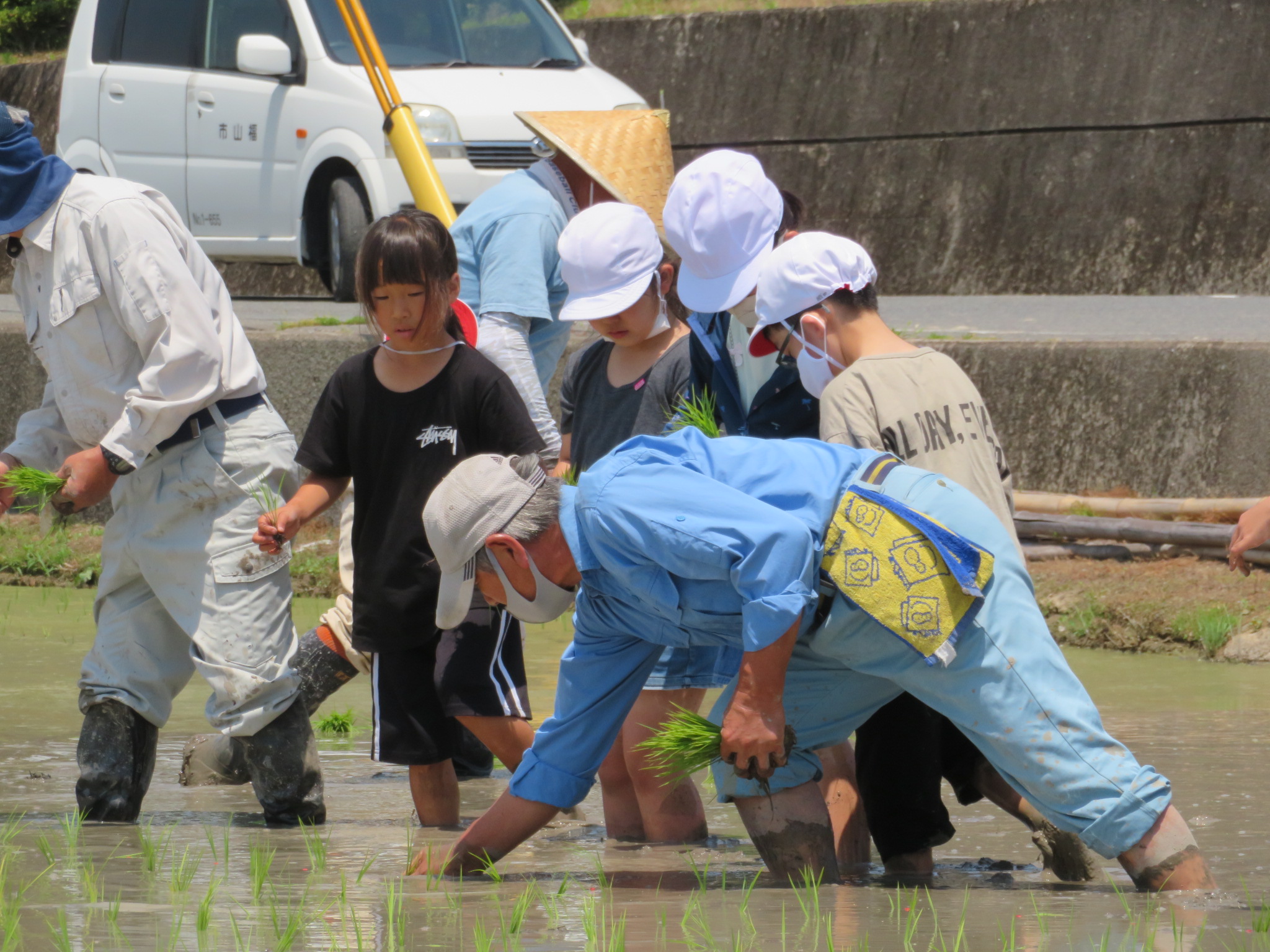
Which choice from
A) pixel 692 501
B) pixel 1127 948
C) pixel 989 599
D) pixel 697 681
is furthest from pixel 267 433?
pixel 1127 948

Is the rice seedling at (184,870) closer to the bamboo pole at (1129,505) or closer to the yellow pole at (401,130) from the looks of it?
the yellow pole at (401,130)

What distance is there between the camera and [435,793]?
158 inches

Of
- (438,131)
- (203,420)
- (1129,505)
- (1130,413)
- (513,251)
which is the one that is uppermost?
(513,251)

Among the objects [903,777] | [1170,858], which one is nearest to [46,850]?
[903,777]

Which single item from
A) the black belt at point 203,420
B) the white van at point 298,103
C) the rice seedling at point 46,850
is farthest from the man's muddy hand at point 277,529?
the white van at point 298,103

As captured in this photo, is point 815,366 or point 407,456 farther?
point 407,456

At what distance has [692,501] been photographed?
9.43 ft

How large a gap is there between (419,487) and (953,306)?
246 inches

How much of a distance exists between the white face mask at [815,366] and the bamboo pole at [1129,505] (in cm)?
333

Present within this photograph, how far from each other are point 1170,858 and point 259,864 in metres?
1.65

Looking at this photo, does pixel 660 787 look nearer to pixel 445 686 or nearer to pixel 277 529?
pixel 445 686

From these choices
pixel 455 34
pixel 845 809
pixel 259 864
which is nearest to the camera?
pixel 259 864

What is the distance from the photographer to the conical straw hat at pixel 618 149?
4.65 meters

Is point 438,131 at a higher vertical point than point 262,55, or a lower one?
lower
